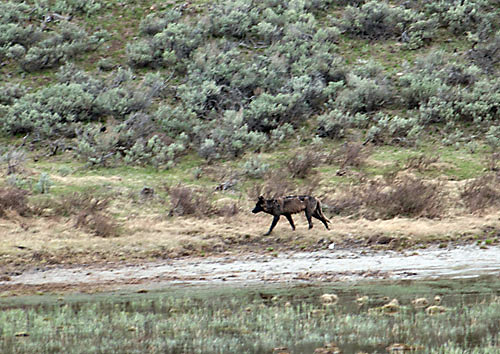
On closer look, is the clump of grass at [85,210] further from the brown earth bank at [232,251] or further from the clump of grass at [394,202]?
the clump of grass at [394,202]

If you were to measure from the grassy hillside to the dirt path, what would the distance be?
2.63 feet

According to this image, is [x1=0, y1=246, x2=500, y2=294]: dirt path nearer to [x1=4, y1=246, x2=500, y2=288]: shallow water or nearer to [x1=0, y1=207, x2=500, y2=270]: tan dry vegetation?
[x1=4, y1=246, x2=500, y2=288]: shallow water

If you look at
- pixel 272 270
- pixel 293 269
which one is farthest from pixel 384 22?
pixel 272 270

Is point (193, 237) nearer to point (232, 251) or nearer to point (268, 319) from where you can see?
point (232, 251)

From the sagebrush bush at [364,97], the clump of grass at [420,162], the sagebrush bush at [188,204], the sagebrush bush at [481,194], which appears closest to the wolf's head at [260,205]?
the sagebrush bush at [188,204]

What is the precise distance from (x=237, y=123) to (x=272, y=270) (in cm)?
1211

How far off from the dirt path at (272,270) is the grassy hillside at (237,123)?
80 cm

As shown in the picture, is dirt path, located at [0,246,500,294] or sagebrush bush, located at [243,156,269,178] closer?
dirt path, located at [0,246,500,294]

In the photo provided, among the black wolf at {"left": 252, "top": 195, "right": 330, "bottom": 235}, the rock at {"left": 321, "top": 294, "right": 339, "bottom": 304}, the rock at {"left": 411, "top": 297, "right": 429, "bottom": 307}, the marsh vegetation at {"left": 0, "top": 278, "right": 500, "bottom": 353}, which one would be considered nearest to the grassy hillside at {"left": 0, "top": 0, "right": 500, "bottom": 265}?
the black wolf at {"left": 252, "top": 195, "right": 330, "bottom": 235}

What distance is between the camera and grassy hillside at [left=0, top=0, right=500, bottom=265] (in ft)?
56.1

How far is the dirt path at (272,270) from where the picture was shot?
44.9 feet

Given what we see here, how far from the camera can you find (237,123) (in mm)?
25875

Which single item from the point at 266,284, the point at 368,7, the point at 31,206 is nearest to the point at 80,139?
the point at 31,206

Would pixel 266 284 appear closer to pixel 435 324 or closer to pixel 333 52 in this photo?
pixel 435 324
